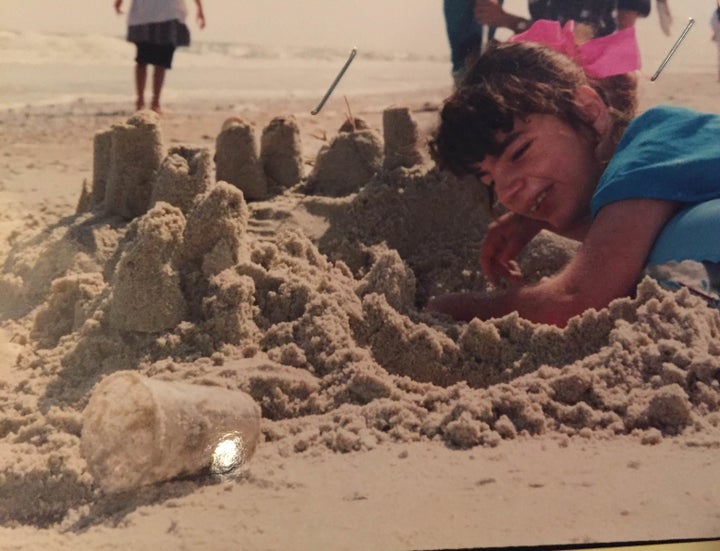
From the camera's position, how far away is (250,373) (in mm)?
886

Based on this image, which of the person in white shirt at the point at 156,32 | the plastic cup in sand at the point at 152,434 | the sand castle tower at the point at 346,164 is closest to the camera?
the plastic cup in sand at the point at 152,434

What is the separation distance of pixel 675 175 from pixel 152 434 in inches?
28.0

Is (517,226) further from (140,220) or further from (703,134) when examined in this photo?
(140,220)

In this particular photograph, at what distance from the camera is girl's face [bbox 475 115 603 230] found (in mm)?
1011

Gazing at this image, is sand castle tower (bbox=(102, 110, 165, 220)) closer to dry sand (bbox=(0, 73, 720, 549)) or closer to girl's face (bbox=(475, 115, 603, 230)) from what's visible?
dry sand (bbox=(0, 73, 720, 549))

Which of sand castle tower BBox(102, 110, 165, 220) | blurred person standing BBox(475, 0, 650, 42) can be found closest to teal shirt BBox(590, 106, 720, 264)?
blurred person standing BBox(475, 0, 650, 42)

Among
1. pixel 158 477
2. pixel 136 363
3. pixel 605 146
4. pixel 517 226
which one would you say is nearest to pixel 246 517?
pixel 158 477

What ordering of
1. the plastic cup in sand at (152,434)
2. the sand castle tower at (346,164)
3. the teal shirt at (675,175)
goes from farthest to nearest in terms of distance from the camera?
1. the sand castle tower at (346,164)
2. the teal shirt at (675,175)
3. the plastic cup in sand at (152,434)

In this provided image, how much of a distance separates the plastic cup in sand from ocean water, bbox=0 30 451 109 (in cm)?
33

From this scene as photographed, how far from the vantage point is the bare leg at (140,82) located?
0.89m

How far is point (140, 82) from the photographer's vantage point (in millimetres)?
899

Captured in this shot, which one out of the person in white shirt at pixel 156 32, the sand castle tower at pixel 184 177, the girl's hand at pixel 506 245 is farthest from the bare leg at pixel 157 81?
the girl's hand at pixel 506 245

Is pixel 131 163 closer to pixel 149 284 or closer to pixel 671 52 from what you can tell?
pixel 149 284

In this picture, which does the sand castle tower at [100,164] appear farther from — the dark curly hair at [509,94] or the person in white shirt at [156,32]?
the dark curly hair at [509,94]
